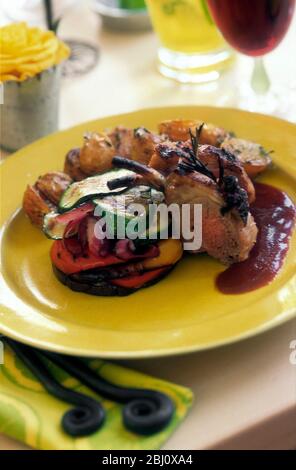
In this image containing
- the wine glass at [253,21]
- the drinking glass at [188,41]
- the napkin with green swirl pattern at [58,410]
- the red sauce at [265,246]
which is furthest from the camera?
the drinking glass at [188,41]

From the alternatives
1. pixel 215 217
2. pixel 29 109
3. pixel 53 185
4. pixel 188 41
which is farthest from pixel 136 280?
pixel 188 41

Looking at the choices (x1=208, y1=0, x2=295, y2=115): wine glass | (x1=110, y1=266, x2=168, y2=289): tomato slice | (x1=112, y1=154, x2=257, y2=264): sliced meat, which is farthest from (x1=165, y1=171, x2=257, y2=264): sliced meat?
(x1=208, y1=0, x2=295, y2=115): wine glass

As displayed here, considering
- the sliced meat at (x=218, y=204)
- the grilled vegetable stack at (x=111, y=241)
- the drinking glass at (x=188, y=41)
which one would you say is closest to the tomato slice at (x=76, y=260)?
the grilled vegetable stack at (x=111, y=241)

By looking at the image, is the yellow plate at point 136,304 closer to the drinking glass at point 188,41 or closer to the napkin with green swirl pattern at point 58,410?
the napkin with green swirl pattern at point 58,410

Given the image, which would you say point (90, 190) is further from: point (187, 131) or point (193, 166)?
point (187, 131)

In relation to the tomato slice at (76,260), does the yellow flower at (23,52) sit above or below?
above

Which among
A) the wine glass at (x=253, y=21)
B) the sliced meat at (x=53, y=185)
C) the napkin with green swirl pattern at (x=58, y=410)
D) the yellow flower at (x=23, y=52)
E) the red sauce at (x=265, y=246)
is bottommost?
the napkin with green swirl pattern at (x=58, y=410)

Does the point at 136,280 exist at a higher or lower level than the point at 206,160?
lower
